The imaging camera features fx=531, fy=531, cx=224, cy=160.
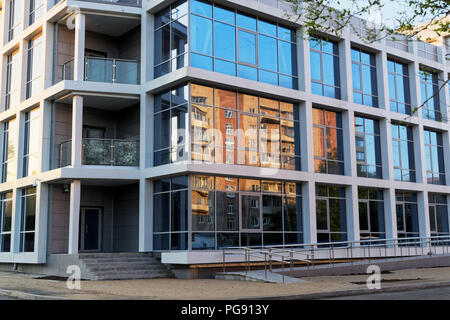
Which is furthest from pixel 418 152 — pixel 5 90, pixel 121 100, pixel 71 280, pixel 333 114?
pixel 5 90

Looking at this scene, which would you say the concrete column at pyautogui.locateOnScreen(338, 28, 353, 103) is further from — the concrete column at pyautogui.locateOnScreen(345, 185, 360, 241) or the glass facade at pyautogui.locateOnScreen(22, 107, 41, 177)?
the glass facade at pyautogui.locateOnScreen(22, 107, 41, 177)

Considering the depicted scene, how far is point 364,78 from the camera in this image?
27.6 metres

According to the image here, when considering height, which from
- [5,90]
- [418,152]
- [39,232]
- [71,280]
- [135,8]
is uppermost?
[135,8]

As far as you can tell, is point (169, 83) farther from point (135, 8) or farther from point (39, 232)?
point (39, 232)

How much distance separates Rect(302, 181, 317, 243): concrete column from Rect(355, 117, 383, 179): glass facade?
384cm

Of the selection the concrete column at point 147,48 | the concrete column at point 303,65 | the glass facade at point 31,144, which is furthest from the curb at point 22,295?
the concrete column at point 303,65

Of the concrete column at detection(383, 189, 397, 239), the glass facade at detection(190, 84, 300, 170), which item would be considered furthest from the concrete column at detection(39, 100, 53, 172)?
the concrete column at detection(383, 189, 397, 239)

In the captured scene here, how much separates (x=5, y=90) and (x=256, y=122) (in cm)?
1394

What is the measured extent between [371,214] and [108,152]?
13.2 meters

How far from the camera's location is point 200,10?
21.0 m

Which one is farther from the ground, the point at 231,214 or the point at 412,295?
the point at 231,214

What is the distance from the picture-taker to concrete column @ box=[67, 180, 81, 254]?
21.0 m

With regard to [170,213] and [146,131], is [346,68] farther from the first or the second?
[170,213]

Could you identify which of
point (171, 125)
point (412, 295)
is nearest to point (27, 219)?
point (171, 125)
